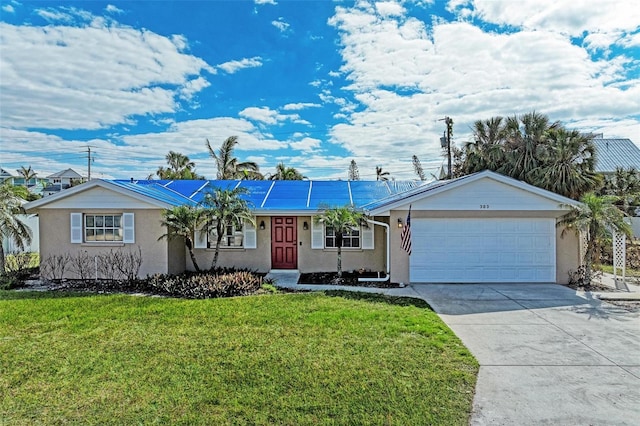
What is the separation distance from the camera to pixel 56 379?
5.36m

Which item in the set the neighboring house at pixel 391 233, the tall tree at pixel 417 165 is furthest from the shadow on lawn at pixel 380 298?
the tall tree at pixel 417 165

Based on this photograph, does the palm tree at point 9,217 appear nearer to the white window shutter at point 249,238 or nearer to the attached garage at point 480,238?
the white window shutter at point 249,238

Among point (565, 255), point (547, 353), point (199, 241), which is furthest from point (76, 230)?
point (565, 255)

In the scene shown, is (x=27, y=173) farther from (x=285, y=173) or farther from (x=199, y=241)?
(x=199, y=241)

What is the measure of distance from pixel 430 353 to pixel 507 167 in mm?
15454

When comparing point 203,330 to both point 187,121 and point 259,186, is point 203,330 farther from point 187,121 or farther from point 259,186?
point 187,121

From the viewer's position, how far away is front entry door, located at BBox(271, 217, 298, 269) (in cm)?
1419

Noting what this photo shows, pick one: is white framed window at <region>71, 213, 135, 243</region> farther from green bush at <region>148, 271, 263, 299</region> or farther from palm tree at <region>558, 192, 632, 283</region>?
palm tree at <region>558, 192, 632, 283</region>

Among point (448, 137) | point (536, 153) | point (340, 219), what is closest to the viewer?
point (340, 219)

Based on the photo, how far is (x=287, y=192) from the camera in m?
15.6

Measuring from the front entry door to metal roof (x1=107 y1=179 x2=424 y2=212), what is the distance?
742mm

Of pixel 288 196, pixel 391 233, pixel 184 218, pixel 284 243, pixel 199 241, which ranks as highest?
pixel 288 196

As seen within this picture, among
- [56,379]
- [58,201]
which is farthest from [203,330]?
[58,201]

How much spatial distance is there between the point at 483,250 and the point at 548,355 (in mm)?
6434
